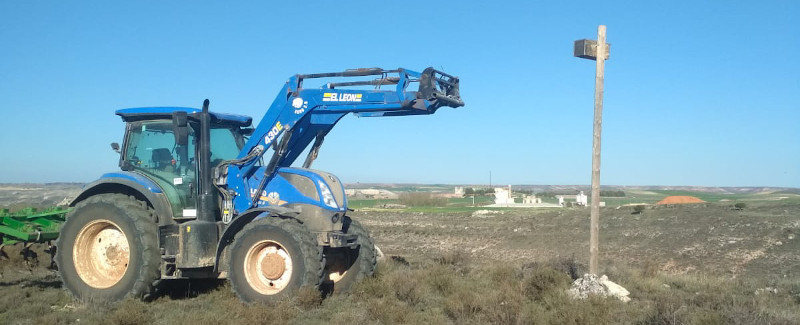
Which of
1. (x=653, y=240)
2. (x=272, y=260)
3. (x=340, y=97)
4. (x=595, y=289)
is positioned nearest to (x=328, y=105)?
(x=340, y=97)

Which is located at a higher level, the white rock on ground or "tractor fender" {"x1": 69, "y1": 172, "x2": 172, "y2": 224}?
"tractor fender" {"x1": 69, "y1": 172, "x2": 172, "y2": 224}

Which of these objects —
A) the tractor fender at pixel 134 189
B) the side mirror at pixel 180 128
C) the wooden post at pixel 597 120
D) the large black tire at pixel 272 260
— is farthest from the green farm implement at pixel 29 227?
the wooden post at pixel 597 120

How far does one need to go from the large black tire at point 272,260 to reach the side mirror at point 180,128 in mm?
1558

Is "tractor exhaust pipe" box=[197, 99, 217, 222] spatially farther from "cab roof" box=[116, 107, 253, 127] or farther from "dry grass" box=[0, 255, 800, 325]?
"dry grass" box=[0, 255, 800, 325]

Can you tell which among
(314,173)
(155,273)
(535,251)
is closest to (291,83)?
(314,173)

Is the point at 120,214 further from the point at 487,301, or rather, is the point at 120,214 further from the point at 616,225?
the point at 616,225

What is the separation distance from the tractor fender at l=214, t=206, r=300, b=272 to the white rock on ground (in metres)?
4.18

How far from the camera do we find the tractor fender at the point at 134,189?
31.5 feet

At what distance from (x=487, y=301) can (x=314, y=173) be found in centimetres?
319

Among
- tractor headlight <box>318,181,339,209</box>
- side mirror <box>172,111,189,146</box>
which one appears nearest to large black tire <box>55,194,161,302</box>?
side mirror <box>172,111,189,146</box>

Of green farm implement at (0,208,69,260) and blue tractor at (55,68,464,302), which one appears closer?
blue tractor at (55,68,464,302)

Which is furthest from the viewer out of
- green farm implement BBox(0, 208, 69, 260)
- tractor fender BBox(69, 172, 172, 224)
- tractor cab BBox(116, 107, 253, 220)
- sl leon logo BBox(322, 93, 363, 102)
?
green farm implement BBox(0, 208, 69, 260)

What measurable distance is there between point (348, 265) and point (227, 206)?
2069 mm

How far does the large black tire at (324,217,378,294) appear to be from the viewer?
10.2 m
